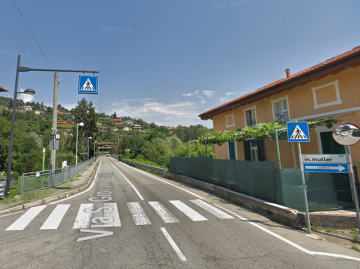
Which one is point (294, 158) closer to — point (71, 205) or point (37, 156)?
point (71, 205)

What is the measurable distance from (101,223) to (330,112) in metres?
10.6

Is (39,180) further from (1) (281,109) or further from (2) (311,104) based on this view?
(2) (311,104)

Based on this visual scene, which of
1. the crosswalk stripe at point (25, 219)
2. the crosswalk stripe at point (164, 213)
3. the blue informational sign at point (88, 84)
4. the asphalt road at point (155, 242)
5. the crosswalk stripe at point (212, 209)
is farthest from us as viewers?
the blue informational sign at point (88, 84)

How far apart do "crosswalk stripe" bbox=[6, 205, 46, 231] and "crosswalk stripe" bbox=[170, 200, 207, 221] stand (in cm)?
497

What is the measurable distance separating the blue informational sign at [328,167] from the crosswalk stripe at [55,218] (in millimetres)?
7636

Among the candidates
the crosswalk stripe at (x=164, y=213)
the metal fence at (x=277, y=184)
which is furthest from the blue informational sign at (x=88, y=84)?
the metal fence at (x=277, y=184)

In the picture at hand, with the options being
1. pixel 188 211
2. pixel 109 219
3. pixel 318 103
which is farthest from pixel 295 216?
pixel 318 103

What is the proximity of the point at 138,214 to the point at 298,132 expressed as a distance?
6.00 m

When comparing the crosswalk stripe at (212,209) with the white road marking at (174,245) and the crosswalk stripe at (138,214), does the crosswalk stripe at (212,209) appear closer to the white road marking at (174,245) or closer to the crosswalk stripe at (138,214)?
the white road marking at (174,245)

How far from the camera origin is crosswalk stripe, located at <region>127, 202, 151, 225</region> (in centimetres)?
602

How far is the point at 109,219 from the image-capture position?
6.30 metres

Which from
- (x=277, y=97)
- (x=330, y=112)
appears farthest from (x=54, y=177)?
(x=330, y=112)

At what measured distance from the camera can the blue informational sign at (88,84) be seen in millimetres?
9406

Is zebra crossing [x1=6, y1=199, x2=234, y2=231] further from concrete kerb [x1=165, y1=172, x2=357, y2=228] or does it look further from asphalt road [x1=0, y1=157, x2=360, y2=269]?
concrete kerb [x1=165, y1=172, x2=357, y2=228]
